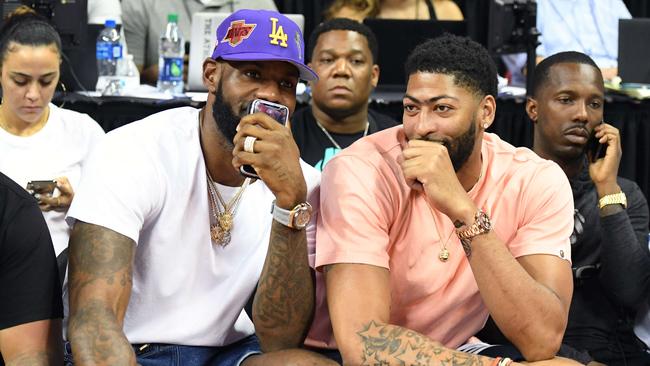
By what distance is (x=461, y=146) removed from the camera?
2727 millimetres

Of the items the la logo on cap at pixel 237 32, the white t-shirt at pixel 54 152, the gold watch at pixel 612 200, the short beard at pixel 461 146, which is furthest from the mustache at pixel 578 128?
the white t-shirt at pixel 54 152

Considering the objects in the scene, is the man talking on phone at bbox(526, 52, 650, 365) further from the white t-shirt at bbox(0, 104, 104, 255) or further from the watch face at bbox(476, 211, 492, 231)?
the white t-shirt at bbox(0, 104, 104, 255)

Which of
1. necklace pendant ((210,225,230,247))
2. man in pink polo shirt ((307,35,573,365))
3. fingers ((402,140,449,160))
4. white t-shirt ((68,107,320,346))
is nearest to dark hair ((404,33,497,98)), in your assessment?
man in pink polo shirt ((307,35,573,365))

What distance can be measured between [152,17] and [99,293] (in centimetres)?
364

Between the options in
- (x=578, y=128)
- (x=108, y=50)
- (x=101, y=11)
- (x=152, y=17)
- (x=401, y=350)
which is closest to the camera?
(x=401, y=350)

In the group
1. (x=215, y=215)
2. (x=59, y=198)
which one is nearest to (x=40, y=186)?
(x=59, y=198)

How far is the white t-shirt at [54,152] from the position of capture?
376cm

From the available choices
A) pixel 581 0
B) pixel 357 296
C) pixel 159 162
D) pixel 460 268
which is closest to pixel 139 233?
pixel 159 162

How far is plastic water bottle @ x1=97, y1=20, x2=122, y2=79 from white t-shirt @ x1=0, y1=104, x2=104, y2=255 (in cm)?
105

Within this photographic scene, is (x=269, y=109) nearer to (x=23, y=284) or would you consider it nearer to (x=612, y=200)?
(x=23, y=284)

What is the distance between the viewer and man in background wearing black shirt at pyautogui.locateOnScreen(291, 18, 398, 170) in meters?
4.43

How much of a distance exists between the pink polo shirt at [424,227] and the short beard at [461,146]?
0.10 meters

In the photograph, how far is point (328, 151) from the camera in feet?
14.3

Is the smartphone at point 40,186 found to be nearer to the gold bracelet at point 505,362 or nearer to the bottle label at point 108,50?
the bottle label at point 108,50
